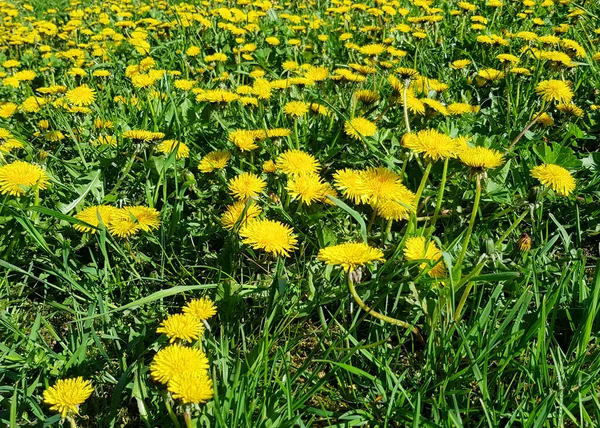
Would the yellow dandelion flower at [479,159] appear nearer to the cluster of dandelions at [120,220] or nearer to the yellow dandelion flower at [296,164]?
the yellow dandelion flower at [296,164]

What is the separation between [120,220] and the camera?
159 cm

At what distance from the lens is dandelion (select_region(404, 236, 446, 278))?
4.38 feet

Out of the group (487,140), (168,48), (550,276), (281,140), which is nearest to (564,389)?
(550,276)

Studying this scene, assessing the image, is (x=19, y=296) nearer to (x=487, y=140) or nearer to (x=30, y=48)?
(x=487, y=140)

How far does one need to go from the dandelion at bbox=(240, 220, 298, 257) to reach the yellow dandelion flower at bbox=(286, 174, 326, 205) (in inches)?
6.3

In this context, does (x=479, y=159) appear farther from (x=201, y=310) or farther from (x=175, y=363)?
(x=175, y=363)

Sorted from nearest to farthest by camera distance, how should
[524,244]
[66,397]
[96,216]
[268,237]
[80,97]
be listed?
[66,397] → [268,237] → [524,244] → [96,216] → [80,97]

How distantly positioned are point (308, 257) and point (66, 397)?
841mm

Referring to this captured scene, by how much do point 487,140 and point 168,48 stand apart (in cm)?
228

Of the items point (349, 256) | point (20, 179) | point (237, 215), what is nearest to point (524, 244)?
point (349, 256)

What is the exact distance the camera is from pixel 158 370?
1.06m

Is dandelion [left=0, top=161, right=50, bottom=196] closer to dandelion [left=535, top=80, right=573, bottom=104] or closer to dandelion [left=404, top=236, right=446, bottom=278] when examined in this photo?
dandelion [left=404, top=236, right=446, bottom=278]

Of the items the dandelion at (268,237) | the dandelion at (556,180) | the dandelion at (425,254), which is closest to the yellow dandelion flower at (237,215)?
the dandelion at (268,237)

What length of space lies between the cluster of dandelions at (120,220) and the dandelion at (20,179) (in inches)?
10.2
